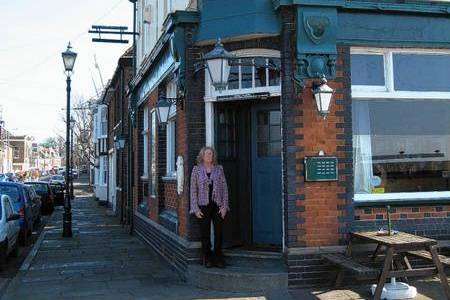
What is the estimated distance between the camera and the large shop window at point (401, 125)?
828 centimetres

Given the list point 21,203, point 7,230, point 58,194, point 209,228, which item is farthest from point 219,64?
point 58,194

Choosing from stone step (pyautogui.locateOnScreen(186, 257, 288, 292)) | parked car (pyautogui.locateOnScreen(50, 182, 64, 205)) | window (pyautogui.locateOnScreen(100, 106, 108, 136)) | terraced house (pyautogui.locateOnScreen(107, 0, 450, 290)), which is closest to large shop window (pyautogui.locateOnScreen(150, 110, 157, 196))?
terraced house (pyautogui.locateOnScreen(107, 0, 450, 290))

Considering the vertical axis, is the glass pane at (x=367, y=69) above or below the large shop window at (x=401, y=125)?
above

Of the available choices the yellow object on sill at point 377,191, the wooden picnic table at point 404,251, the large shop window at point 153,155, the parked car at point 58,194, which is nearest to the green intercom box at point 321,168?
the yellow object on sill at point 377,191

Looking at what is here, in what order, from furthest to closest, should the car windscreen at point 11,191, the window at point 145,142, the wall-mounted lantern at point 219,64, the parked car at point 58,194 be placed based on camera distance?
the parked car at point 58,194
the car windscreen at point 11,191
the window at point 145,142
the wall-mounted lantern at point 219,64

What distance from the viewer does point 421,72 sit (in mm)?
8500

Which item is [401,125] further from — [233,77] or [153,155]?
[153,155]

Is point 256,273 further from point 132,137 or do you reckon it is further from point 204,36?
point 132,137

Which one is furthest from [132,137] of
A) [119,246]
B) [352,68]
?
[352,68]

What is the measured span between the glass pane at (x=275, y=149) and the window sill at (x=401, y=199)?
1511 mm

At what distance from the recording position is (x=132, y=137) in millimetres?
17234

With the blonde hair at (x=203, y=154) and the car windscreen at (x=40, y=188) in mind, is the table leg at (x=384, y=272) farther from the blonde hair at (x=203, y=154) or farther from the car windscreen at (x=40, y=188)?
the car windscreen at (x=40, y=188)

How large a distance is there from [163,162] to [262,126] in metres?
3.61

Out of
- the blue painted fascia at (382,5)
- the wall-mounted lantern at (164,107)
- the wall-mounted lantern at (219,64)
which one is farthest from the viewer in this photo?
the wall-mounted lantern at (164,107)
